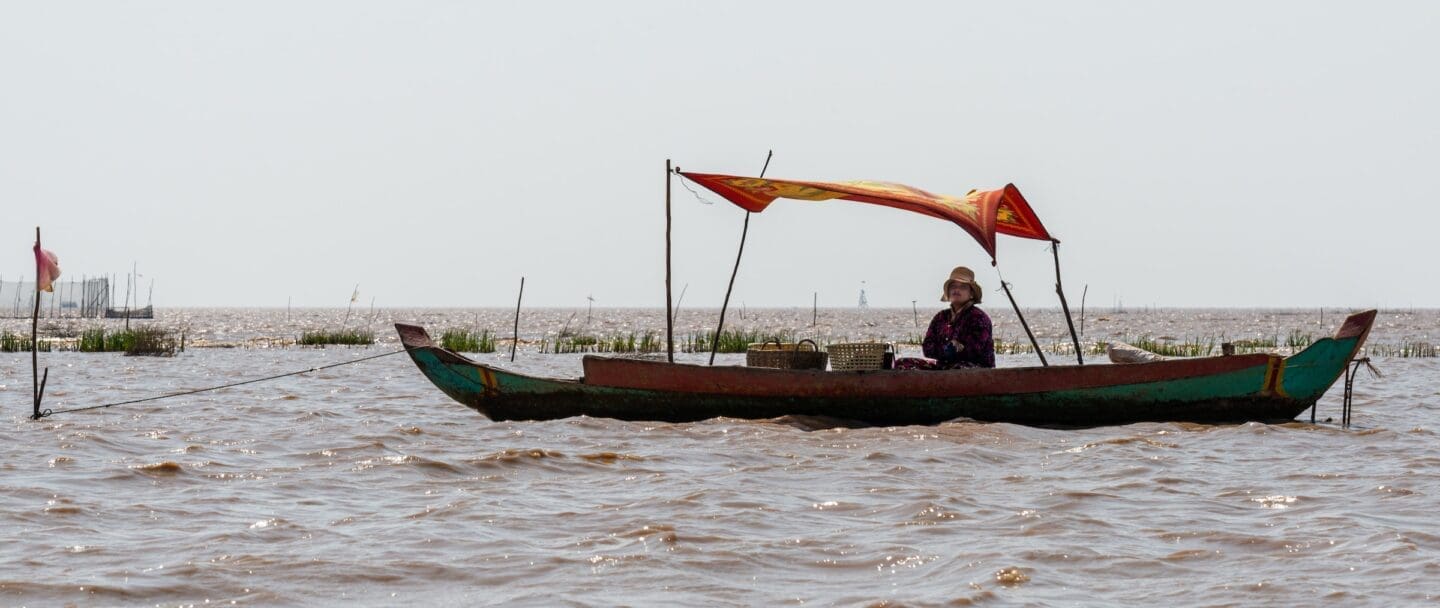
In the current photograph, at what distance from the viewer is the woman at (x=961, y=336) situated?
36.1 ft

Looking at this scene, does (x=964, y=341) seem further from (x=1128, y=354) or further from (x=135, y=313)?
(x=135, y=313)

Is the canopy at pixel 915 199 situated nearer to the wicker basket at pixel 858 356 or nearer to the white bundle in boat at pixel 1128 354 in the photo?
the wicker basket at pixel 858 356

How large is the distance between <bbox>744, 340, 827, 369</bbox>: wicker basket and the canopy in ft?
3.91

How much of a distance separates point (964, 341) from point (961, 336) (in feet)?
0.16

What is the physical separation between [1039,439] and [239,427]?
6.31 meters

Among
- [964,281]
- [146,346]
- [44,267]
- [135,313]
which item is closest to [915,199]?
[964,281]

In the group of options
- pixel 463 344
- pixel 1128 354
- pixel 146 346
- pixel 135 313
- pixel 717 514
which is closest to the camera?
pixel 717 514

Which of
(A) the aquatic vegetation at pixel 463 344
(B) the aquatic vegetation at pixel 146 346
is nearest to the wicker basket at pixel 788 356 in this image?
(A) the aquatic vegetation at pixel 463 344

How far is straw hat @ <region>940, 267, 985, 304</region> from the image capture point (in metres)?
10.9

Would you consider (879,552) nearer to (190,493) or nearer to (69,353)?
(190,493)

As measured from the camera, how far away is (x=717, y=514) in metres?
6.46

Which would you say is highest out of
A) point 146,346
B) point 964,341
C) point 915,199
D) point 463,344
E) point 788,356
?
point 915,199

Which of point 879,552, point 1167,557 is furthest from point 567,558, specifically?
point 1167,557

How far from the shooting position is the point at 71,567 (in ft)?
17.2
